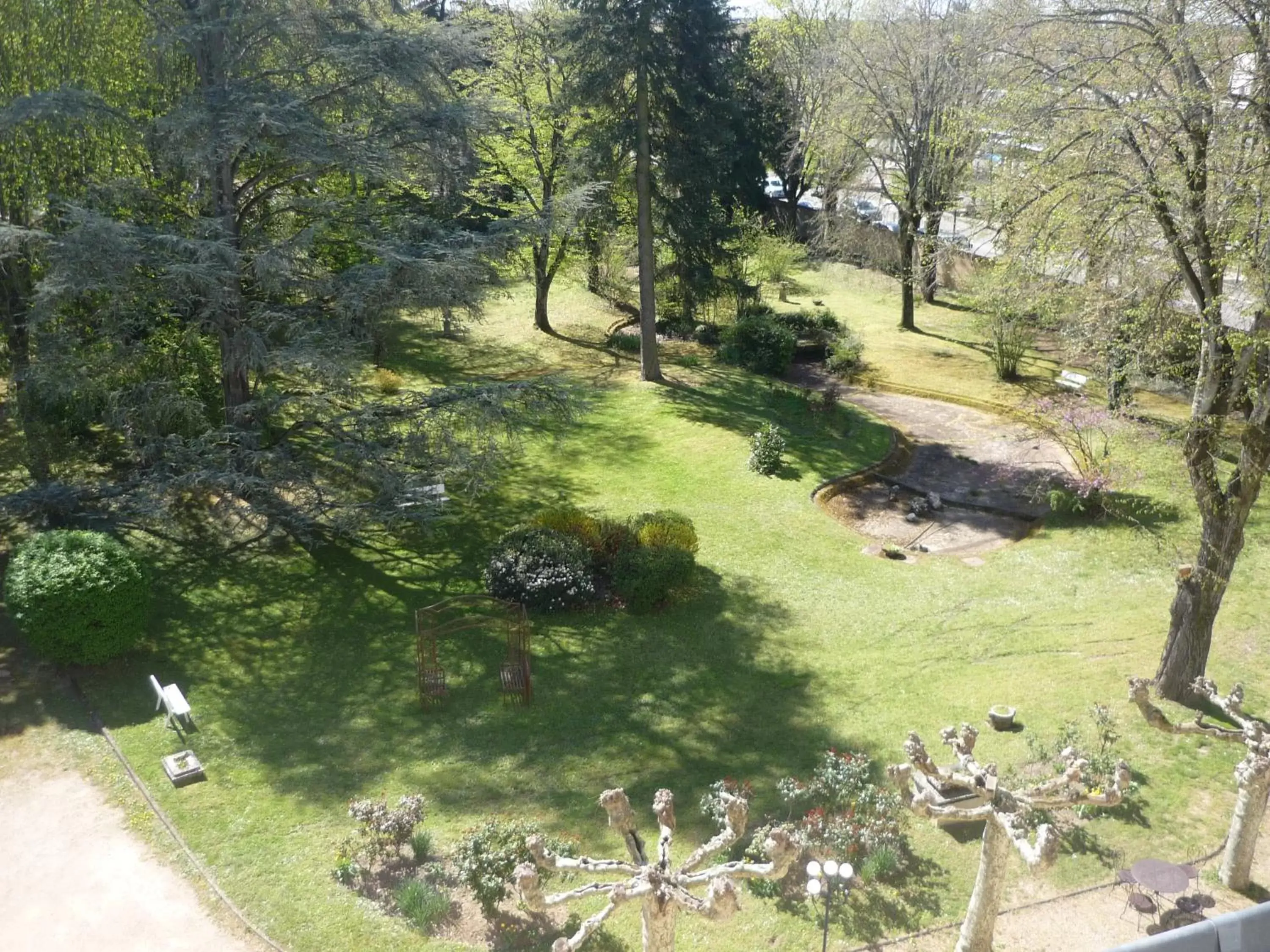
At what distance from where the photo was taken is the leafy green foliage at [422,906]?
9.16 metres

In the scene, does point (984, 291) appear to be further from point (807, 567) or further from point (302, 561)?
point (302, 561)

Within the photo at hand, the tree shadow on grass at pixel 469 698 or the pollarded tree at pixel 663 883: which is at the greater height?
the pollarded tree at pixel 663 883

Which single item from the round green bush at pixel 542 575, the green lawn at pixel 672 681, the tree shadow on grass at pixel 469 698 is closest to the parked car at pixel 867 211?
the green lawn at pixel 672 681

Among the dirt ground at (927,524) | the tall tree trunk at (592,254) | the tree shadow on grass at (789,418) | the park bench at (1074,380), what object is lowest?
the dirt ground at (927,524)

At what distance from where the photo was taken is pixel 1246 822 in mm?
9367

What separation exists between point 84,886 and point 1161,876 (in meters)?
10.4

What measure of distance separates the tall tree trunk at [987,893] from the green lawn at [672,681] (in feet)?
2.35

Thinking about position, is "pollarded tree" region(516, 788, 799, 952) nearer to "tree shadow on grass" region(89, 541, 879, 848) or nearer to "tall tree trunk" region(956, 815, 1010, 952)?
"tall tree trunk" region(956, 815, 1010, 952)

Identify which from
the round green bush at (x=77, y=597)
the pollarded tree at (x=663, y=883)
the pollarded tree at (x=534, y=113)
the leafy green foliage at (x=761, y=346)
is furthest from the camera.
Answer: the leafy green foliage at (x=761, y=346)

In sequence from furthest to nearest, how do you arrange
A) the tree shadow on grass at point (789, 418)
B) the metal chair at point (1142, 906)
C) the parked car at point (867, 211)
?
the parked car at point (867, 211) → the tree shadow on grass at point (789, 418) → the metal chair at point (1142, 906)

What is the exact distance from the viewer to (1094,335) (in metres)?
17.7

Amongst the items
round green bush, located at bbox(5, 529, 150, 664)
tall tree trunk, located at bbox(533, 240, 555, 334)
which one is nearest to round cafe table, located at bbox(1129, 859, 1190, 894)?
round green bush, located at bbox(5, 529, 150, 664)

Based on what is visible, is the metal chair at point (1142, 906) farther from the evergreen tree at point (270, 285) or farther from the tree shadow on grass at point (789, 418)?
the tree shadow on grass at point (789, 418)

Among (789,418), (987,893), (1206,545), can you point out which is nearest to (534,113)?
(789,418)
